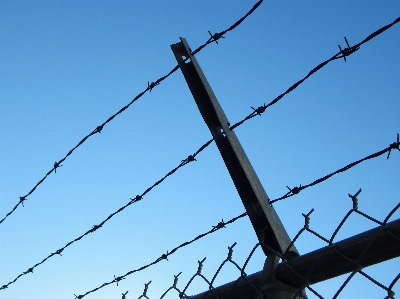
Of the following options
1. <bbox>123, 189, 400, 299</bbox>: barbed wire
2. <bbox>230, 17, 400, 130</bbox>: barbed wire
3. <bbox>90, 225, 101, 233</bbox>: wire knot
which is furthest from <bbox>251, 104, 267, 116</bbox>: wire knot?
<bbox>90, 225, 101, 233</bbox>: wire knot

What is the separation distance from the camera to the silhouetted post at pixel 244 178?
1.73 metres

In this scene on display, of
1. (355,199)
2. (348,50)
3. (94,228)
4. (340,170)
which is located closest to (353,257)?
(355,199)

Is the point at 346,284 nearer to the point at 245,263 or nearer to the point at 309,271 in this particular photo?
the point at 309,271

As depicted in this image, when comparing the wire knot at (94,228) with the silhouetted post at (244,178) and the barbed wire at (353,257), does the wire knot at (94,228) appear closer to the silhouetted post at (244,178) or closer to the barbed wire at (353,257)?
the silhouetted post at (244,178)

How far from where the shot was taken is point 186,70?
2.40m

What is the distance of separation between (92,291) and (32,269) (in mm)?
819

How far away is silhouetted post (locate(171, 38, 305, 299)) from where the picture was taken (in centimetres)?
173

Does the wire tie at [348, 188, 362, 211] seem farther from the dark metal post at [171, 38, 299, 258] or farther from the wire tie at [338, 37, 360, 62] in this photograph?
the wire tie at [338, 37, 360, 62]

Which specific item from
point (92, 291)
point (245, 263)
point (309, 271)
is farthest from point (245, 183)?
point (92, 291)

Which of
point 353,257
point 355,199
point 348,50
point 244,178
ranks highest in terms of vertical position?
point 348,50

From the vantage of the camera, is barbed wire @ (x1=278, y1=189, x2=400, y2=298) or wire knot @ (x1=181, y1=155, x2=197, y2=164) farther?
wire knot @ (x1=181, y1=155, x2=197, y2=164)

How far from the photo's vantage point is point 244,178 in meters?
1.97

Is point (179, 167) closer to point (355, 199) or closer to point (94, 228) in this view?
point (94, 228)

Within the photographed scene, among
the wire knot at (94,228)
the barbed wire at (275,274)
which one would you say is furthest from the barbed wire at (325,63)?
the wire knot at (94,228)
